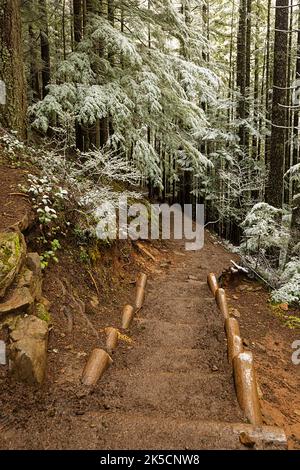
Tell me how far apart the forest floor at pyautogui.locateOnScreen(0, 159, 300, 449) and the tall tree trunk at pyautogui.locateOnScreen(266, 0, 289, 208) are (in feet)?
9.97

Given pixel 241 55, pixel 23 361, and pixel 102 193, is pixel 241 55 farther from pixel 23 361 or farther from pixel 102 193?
pixel 23 361

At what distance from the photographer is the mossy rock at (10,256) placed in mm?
3642

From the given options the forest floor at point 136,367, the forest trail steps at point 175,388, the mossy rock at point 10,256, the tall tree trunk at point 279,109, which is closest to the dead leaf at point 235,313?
the forest floor at point 136,367

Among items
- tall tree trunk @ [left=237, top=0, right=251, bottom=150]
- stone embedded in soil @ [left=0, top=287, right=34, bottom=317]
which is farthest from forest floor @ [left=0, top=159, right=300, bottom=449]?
tall tree trunk @ [left=237, top=0, right=251, bottom=150]

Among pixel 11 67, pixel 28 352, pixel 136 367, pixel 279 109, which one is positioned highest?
pixel 11 67

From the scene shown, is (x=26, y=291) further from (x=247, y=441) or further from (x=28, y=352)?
(x=247, y=441)

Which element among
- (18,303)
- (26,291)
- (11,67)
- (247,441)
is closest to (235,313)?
(247,441)

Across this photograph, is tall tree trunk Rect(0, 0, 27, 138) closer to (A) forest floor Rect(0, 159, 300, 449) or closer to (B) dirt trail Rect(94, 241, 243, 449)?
(A) forest floor Rect(0, 159, 300, 449)

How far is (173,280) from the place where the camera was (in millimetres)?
8141

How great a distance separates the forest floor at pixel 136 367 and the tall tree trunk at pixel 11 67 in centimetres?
150

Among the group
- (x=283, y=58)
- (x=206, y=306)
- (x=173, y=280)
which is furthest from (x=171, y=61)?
(x=206, y=306)

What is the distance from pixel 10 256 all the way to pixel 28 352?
116 cm

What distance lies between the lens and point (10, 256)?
12.5 ft
